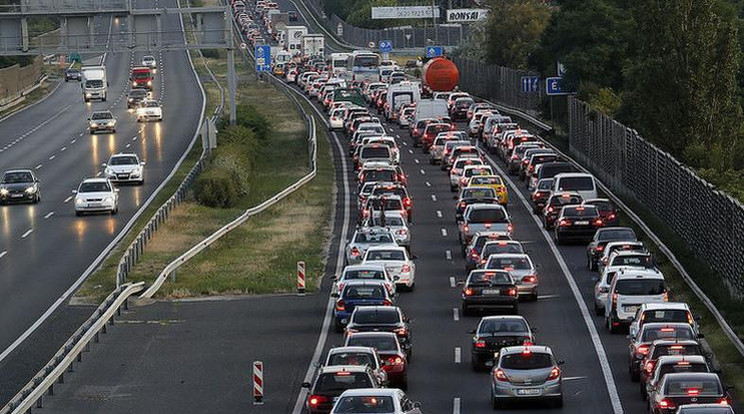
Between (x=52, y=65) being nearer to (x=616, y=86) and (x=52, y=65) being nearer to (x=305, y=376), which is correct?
(x=616, y=86)

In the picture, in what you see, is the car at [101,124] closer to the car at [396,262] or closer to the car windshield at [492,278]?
the car at [396,262]

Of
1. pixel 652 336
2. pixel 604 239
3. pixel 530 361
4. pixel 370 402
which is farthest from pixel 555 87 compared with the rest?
pixel 370 402

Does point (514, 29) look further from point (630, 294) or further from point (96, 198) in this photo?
point (630, 294)

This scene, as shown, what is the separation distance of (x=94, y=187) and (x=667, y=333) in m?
37.8

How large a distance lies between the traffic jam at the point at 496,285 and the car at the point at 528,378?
0.06 feet

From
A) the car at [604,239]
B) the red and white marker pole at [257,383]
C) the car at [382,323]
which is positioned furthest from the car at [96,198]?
the red and white marker pole at [257,383]

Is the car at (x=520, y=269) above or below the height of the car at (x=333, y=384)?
below

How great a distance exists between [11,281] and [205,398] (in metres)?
17.8

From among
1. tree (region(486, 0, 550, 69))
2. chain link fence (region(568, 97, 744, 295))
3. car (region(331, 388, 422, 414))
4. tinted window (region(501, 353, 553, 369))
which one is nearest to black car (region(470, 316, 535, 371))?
tinted window (region(501, 353, 553, 369))

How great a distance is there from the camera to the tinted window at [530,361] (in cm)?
Result: 3209

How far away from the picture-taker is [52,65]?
18638 cm

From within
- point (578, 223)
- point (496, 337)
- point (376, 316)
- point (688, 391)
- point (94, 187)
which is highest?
point (688, 391)

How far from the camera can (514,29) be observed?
13338cm

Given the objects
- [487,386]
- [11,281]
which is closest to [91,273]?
[11,281]
